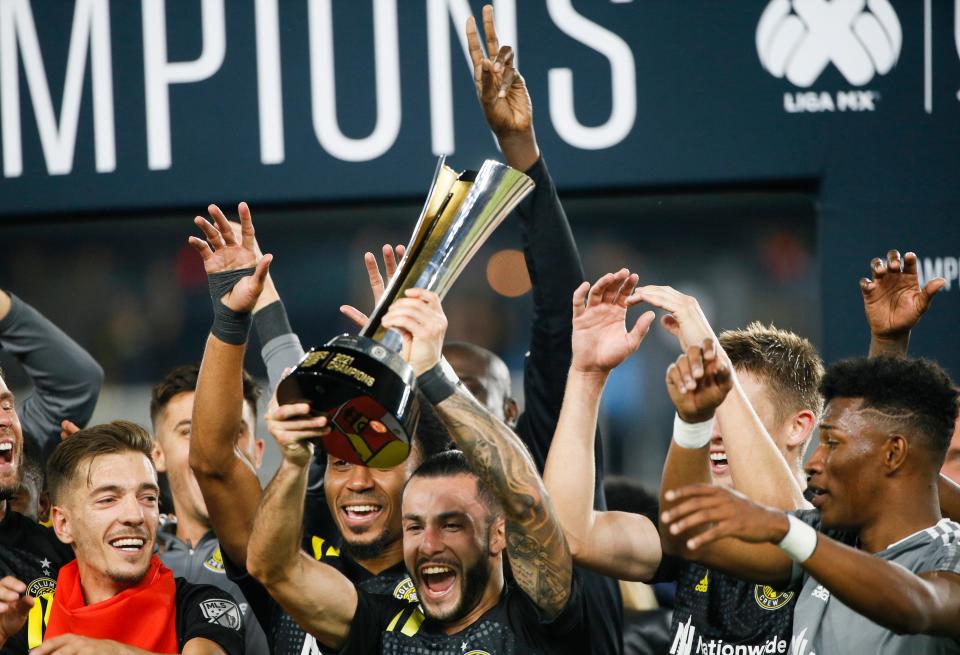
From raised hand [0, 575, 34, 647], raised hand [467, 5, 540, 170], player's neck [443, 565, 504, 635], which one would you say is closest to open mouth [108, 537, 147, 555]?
raised hand [0, 575, 34, 647]

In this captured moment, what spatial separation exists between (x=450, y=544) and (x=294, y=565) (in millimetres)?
346

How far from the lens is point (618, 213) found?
457 cm

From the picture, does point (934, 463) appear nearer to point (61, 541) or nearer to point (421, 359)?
point (421, 359)

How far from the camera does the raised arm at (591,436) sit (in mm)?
2861

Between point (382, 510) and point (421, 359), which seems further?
point (382, 510)

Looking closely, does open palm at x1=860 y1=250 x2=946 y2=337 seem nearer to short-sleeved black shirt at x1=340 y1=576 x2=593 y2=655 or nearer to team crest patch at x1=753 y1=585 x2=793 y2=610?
team crest patch at x1=753 y1=585 x2=793 y2=610

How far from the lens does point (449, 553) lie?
287 cm

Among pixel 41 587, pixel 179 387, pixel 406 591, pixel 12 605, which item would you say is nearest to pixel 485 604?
pixel 406 591

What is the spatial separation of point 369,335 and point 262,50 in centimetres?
238

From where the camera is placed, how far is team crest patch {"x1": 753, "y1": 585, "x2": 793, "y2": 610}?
284 centimetres

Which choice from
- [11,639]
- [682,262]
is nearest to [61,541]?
[11,639]

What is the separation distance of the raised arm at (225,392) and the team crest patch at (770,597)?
1.08m

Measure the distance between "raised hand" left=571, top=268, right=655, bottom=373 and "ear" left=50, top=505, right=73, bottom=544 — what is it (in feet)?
3.96

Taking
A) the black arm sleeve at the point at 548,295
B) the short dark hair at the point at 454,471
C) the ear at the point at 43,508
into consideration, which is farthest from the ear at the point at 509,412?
the ear at the point at 43,508
